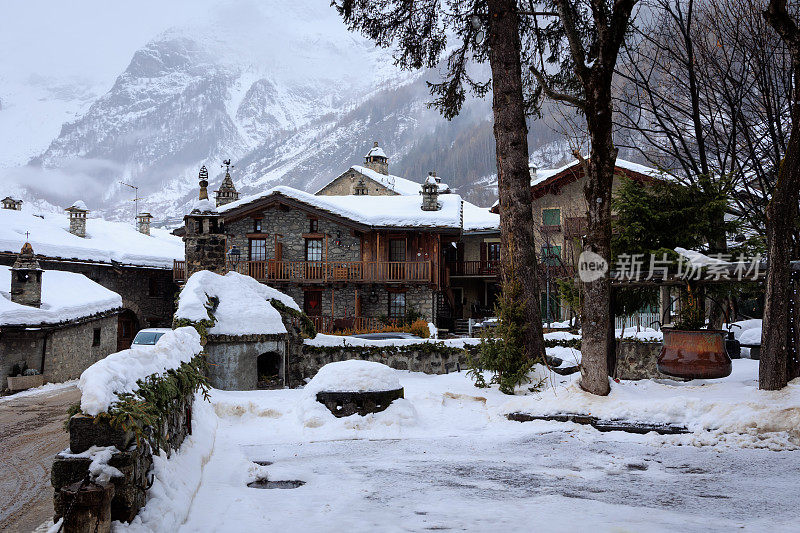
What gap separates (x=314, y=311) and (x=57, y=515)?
22.9m

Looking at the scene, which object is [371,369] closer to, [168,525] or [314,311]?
[168,525]

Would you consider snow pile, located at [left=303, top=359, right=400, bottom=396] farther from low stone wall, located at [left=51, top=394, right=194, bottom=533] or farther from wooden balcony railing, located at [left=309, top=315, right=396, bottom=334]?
wooden balcony railing, located at [left=309, top=315, right=396, bottom=334]

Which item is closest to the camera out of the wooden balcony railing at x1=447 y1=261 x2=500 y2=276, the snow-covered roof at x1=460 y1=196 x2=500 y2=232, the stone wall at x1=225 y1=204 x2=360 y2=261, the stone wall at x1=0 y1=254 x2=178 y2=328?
the stone wall at x1=225 y1=204 x2=360 y2=261

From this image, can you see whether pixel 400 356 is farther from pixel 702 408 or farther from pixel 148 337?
pixel 148 337

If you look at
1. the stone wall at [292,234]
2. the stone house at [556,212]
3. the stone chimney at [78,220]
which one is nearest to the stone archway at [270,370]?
the stone wall at [292,234]

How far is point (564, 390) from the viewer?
8.91m

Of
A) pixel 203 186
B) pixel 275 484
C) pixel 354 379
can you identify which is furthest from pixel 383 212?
pixel 275 484

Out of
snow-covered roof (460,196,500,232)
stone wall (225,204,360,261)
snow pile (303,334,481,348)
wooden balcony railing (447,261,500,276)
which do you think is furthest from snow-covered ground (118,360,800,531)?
snow-covered roof (460,196,500,232)

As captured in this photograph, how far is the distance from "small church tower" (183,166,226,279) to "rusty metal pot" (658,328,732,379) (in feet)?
35.5

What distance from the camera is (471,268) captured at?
30.9m

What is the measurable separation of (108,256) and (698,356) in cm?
2788

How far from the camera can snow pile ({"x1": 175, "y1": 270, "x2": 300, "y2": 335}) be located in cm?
1152

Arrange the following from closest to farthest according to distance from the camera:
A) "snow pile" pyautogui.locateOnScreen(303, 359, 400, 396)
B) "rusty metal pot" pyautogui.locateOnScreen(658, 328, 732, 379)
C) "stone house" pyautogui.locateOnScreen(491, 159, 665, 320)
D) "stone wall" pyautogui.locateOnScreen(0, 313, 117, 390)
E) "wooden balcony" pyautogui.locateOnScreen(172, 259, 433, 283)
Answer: "rusty metal pot" pyautogui.locateOnScreen(658, 328, 732, 379), "snow pile" pyautogui.locateOnScreen(303, 359, 400, 396), "stone wall" pyautogui.locateOnScreen(0, 313, 117, 390), "wooden balcony" pyautogui.locateOnScreen(172, 259, 433, 283), "stone house" pyautogui.locateOnScreen(491, 159, 665, 320)

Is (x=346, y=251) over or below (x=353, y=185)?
below
